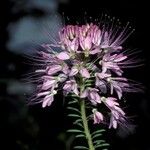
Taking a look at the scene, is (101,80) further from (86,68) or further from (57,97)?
(57,97)

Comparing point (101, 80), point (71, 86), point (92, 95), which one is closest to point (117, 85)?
point (101, 80)

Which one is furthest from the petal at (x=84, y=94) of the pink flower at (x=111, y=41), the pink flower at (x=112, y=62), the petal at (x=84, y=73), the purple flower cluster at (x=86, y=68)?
the pink flower at (x=111, y=41)

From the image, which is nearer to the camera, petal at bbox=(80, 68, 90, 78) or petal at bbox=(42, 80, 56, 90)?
petal at bbox=(80, 68, 90, 78)

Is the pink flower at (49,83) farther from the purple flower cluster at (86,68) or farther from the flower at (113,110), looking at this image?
the flower at (113,110)

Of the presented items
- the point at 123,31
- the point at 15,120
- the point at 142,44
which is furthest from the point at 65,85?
the point at 15,120

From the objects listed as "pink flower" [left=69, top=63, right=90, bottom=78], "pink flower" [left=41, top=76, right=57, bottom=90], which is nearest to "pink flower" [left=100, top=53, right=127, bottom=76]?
"pink flower" [left=69, top=63, right=90, bottom=78]

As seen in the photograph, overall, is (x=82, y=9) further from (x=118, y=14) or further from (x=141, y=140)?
(x=141, y=140)

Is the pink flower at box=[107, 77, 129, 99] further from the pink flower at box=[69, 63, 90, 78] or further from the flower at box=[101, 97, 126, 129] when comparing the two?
the pink flower at box=[69, 63, 90, 78]

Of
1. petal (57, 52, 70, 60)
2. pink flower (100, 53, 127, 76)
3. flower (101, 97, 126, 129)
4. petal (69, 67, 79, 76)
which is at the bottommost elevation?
flower (101, 97, 126, 129)
